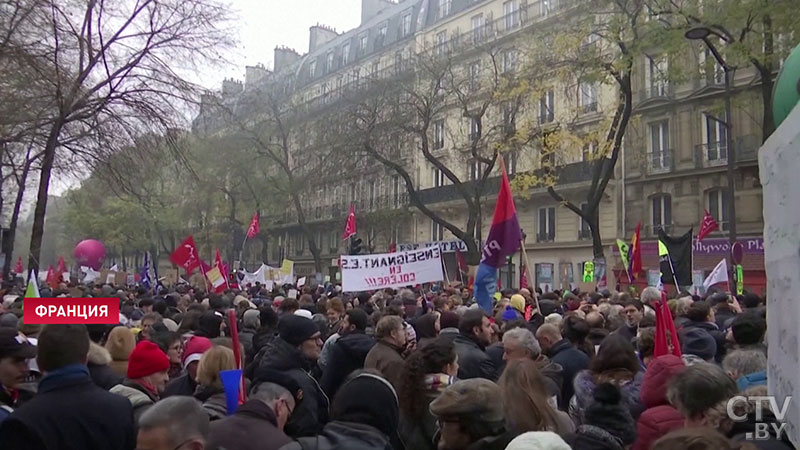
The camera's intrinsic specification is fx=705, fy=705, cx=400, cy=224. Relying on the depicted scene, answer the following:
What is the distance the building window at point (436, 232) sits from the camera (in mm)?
41781

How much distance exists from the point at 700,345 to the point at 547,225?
30.0 meters

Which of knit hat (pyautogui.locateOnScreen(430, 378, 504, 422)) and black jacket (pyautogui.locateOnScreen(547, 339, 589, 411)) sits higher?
knit hat (pyautogui.locateOnScreen(430, 378, 504, 422))

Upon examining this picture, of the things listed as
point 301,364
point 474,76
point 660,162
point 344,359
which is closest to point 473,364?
point 344,359

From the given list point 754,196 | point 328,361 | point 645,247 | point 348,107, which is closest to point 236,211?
point 348,107

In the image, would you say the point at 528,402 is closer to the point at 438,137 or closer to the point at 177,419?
the point at 177,419

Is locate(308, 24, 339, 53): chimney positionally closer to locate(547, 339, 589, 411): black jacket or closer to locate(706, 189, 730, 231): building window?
locate(706, 189, 730, 231): building window

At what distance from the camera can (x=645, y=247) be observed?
29.4 m

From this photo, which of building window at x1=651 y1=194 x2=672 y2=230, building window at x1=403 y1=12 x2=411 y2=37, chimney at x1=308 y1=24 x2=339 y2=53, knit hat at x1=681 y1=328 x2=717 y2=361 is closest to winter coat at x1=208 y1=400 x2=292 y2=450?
knit hat at x1=681 y1=328 x2=717 y2=361

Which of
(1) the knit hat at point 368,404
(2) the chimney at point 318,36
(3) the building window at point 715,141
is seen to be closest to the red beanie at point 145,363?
(1) the knit hat at point 368,404

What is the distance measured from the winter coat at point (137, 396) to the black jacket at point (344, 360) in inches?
67.2

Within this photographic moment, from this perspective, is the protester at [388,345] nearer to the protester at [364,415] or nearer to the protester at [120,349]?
the protester at [364,415]

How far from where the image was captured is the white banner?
11914mm

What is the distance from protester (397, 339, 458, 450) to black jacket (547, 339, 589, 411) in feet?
5.03

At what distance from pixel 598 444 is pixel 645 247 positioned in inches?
1108
